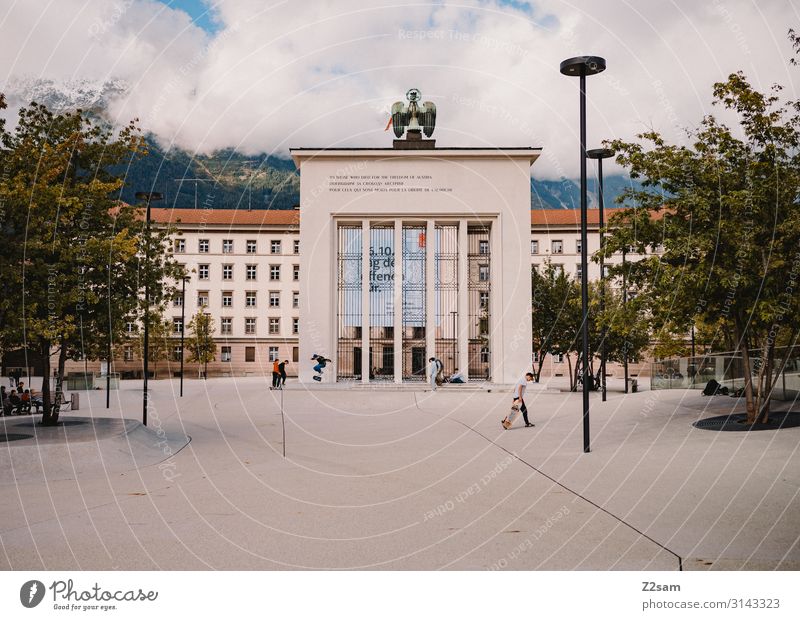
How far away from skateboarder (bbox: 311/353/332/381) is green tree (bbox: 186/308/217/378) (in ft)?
96.4

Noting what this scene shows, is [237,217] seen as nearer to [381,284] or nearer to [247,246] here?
[247,246]

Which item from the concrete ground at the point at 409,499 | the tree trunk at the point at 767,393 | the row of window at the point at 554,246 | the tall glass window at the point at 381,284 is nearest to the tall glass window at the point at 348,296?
the tall glass window at the point at 381,284

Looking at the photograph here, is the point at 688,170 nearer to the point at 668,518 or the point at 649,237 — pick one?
the point at 649,237

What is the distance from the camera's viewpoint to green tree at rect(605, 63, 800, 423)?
15.0 m

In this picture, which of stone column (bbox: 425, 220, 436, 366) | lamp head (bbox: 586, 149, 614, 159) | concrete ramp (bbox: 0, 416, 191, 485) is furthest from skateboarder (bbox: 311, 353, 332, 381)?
concrete ramp (bbox: 0, 416, 191, 485)

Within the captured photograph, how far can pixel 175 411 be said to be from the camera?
24.6 m

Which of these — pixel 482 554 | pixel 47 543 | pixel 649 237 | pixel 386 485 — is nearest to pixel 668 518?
pixel 482 554

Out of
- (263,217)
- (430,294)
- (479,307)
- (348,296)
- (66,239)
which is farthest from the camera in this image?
(263,217)

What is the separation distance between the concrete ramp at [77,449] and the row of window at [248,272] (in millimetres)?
60503

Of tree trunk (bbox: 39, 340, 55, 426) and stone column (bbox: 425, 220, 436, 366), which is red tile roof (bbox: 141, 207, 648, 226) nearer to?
stone column (bbox: 425, 220, 436, 366)

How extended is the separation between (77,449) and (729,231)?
13390 mm

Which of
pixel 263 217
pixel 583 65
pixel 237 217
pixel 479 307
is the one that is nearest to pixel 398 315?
pixel 479 307

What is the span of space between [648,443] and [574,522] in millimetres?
7221

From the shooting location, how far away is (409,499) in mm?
9680
